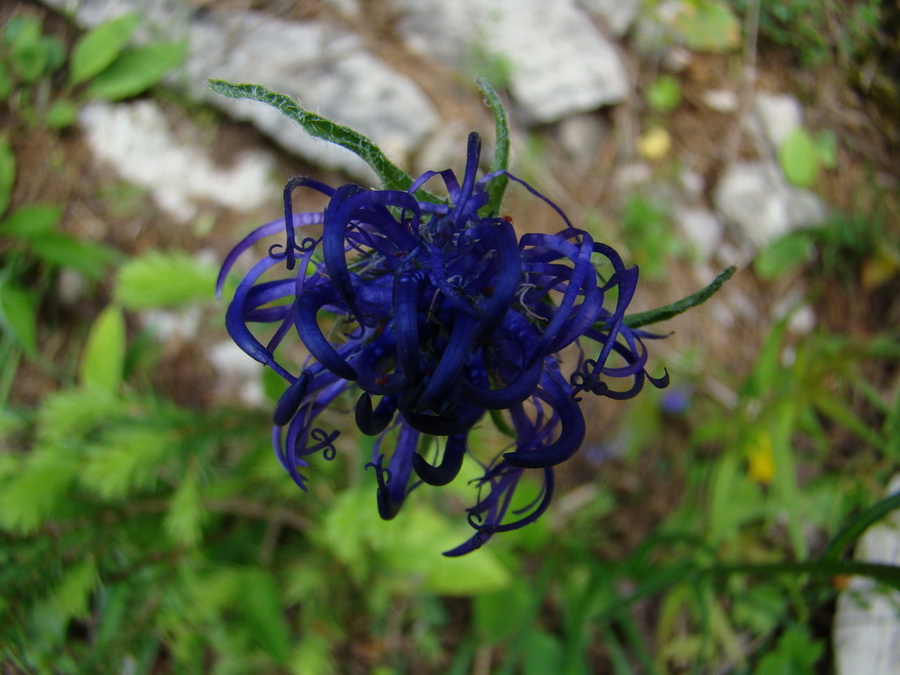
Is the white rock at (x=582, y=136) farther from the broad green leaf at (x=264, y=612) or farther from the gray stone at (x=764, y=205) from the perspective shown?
the broad green leaf at (x=264, y=612)

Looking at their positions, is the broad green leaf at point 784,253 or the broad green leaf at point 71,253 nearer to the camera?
the broad green leaf at point 71,253

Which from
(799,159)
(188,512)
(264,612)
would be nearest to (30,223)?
(188,512)

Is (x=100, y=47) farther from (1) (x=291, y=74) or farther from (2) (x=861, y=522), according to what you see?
(2) (x=861, y=522)

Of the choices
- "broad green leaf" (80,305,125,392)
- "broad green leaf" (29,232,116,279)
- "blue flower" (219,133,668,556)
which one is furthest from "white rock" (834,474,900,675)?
"broad green leaf" (29,232,116,279)

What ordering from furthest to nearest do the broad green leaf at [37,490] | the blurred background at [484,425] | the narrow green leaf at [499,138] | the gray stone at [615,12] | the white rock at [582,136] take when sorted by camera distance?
the gray stone at [615,12]
the white rock at [582,136]
the blurred background at [484,425]
the broad green leaf at [37,490]
the narrow green leaf at [499,138]

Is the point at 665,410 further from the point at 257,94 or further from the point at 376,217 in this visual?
the point at 257,94

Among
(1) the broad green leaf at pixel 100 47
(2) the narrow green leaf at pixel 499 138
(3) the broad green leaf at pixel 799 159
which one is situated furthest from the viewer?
(3) the broad green leaf at pixel 799 159

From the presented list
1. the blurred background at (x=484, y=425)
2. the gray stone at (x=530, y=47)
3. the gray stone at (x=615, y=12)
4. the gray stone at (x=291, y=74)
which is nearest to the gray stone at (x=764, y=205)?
the blurred background at (x=484, y=425)
